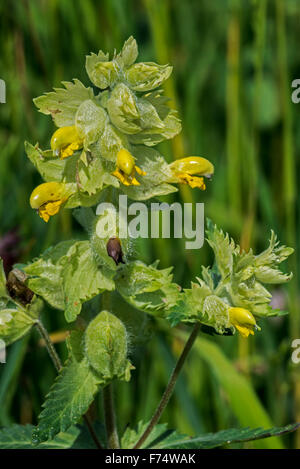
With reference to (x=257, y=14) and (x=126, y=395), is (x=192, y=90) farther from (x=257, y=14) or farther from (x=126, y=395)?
(x=126, y=395)

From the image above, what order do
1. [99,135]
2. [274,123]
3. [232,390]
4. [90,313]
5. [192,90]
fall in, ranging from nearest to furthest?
[99,135] → [90,313] → [232,390] → [192,90] → [274,123]

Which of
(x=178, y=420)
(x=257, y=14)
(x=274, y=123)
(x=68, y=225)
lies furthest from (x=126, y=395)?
(x=274, y=123)

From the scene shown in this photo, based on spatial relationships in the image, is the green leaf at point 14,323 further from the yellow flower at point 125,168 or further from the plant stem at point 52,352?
the yellow flower at point 125,168

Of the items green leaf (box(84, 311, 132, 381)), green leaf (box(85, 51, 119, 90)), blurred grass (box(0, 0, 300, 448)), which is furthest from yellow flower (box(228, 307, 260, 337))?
blurred grass (box(0, 0, 300, 448))

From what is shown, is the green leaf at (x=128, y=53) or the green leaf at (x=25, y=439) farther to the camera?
the green leaf at (x=25, y=439)

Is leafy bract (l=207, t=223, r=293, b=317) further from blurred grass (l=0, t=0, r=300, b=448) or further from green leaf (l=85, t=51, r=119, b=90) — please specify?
blurred grass (l=0, t=0, r=300, b=448)

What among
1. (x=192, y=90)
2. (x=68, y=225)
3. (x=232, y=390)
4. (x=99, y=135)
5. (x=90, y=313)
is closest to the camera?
(x=99, y=135)

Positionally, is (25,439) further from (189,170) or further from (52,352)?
(189,170)

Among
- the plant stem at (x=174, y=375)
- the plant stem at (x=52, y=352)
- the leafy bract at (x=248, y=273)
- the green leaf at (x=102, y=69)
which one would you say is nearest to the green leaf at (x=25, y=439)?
the plant stem at (x=52, y=352)
